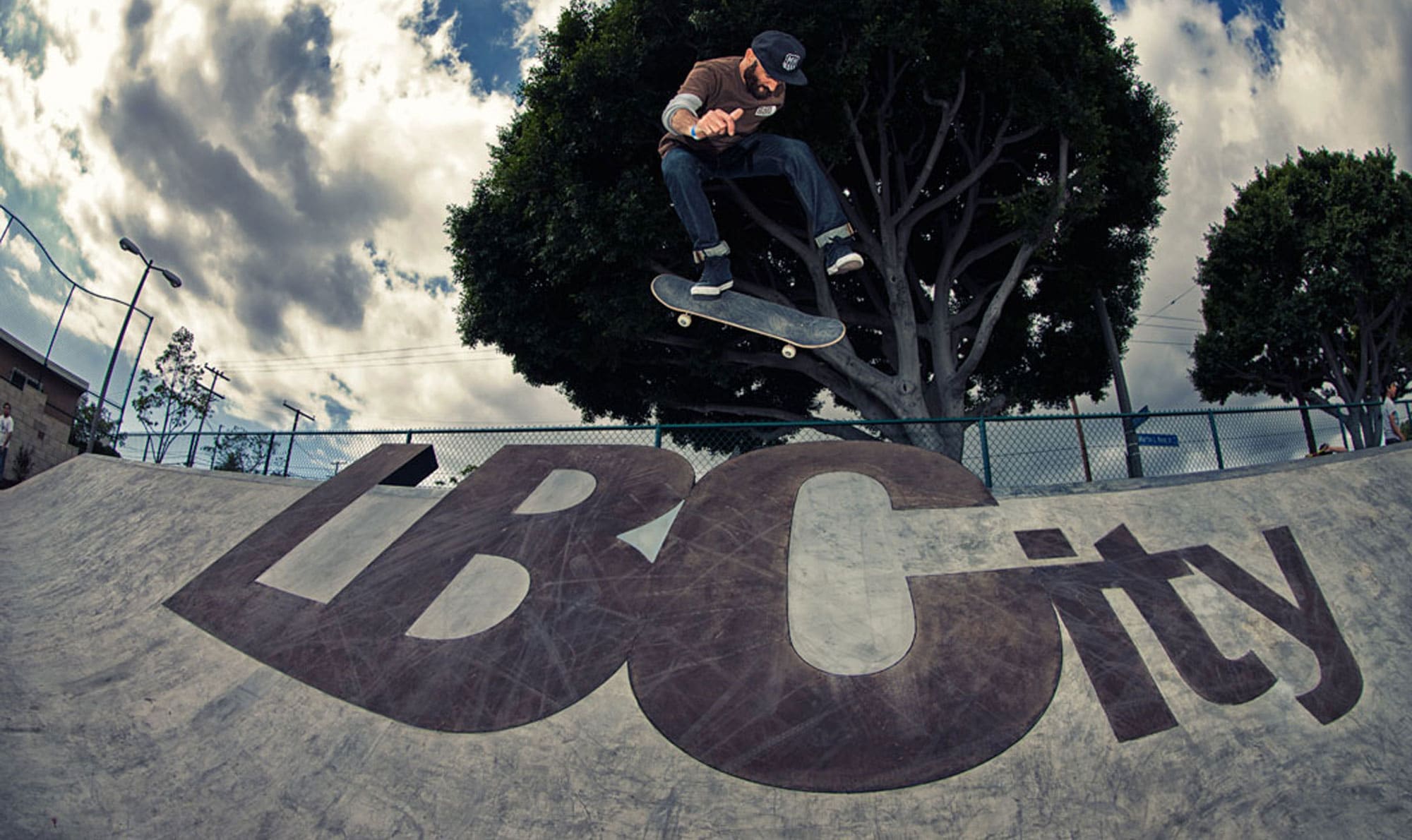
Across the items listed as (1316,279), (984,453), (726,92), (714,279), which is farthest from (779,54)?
(1316,279)

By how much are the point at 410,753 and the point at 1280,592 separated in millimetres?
7537

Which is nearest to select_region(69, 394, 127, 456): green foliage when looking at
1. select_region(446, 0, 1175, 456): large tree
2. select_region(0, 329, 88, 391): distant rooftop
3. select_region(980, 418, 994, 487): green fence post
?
select_region(0, 329, 88, 391): distant rooftop

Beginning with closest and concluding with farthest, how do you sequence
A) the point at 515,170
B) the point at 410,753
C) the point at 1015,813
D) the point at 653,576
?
the point at 1015,813
the point at 410,753
the point at 653,576
the point at 515,170

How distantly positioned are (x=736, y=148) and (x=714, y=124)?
3.13ft

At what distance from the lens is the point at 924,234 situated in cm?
1708

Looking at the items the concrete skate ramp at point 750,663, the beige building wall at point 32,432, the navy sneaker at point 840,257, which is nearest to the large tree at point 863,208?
the navy sneaker at point 840,257

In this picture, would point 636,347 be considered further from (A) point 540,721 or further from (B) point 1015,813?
(B) point 1015,813

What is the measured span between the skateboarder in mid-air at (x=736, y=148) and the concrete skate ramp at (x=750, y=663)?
8.79ft

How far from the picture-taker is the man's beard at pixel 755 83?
7.30m

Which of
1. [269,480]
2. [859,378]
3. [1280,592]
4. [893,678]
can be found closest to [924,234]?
[859,378]

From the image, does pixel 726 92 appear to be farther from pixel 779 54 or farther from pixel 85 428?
pixel 85 428

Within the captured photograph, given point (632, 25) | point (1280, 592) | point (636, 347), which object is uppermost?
point (632, 25)

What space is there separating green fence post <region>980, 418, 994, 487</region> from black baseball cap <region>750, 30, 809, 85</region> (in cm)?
479

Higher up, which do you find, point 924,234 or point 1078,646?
point 924,234
